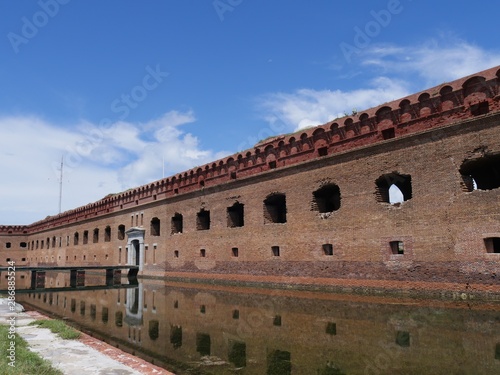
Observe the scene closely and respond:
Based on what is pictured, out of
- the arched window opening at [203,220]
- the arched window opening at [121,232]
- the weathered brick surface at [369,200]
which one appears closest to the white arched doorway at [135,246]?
the arched window opening at [121,232]

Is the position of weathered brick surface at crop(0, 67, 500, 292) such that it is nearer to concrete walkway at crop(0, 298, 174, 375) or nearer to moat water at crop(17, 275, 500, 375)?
moat water at crop(17, 275, 500, 375)

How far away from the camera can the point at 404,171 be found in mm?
14430

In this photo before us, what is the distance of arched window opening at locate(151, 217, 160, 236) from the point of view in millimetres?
29253

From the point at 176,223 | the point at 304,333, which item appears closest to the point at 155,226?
the point at 176,223

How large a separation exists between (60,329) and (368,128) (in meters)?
12.5

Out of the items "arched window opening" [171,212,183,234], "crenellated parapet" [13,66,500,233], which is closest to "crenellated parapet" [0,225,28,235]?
"arched window opening" [171,212,183,234]

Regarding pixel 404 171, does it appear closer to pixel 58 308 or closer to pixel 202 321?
pixel 202 321

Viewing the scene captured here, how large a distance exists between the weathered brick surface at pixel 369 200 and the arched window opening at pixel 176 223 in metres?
1.66

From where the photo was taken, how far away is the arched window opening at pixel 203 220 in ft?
81.3

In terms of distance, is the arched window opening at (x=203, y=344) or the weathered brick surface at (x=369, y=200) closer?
the arched window opening at (x=203, y=344)

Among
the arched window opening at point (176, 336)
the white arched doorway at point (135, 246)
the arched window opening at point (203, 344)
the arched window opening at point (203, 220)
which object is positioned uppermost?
the arched window opening at point (203, 220)

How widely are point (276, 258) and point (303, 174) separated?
398 centimetres

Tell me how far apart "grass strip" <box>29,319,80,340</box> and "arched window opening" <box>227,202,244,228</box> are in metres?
13.6

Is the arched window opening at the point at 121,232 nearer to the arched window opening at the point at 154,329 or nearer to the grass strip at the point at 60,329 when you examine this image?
the arched window opening at the point at 154,329
